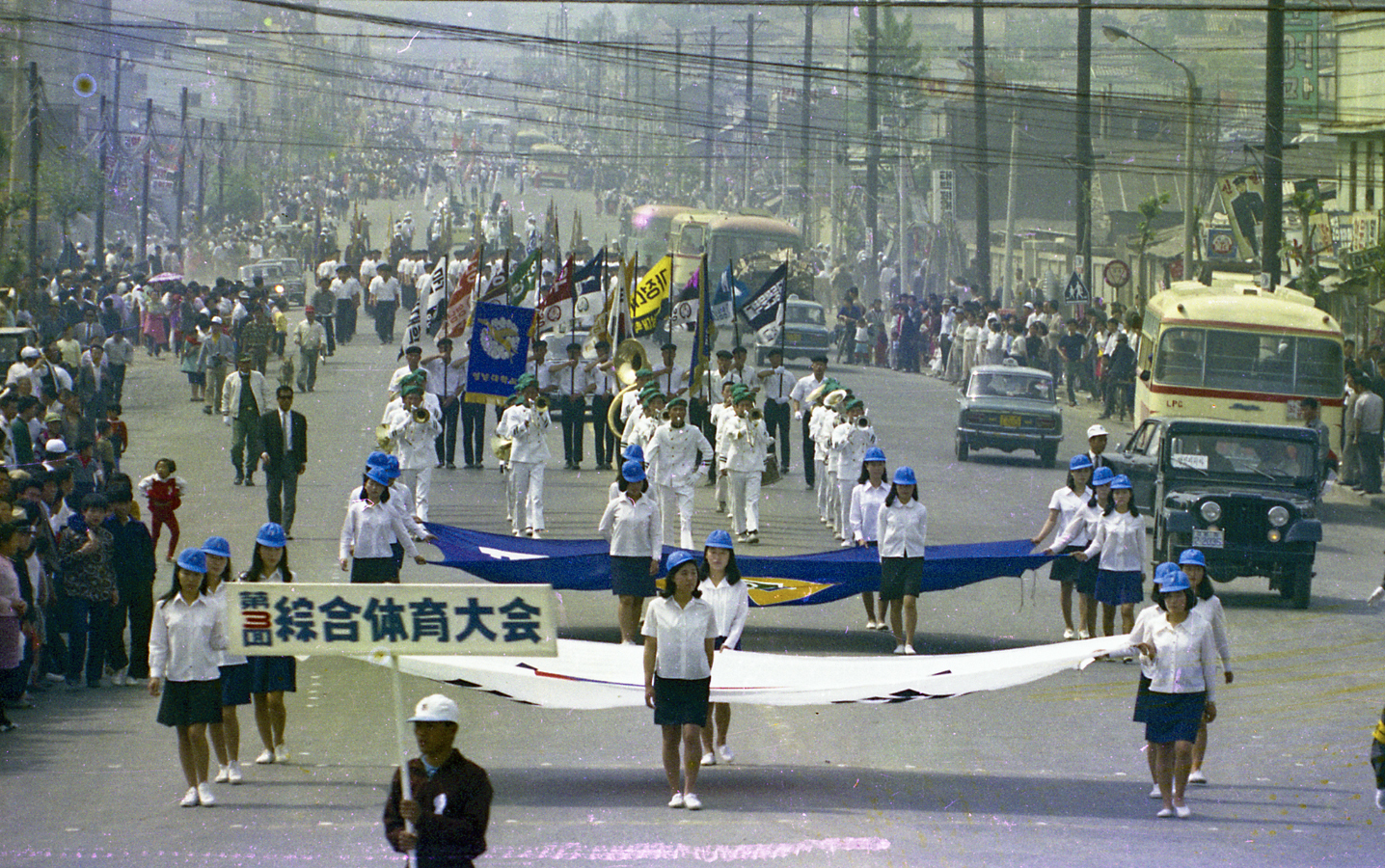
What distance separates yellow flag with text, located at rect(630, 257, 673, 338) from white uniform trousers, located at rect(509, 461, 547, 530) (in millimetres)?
7400

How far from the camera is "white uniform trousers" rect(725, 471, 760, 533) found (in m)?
20.0

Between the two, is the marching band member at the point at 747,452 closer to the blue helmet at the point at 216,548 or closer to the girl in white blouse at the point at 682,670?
the girl in white blouse at the point at 682,670

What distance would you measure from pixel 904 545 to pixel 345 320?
101ft

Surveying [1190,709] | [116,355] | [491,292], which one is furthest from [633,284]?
[1190,709]

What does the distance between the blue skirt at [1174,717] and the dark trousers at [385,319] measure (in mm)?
35637

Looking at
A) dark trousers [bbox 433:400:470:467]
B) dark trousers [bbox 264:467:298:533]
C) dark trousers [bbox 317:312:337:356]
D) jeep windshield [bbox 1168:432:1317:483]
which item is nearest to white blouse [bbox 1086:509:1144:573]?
jeep windshield [bbox 1168:432:1317:483]

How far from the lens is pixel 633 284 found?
28609 millimetres

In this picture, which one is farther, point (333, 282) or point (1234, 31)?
point (1234, 31)

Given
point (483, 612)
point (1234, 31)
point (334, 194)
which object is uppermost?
point (1234, 31)

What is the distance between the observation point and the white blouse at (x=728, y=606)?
11453mm

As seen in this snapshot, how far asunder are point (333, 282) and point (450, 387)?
19150mm

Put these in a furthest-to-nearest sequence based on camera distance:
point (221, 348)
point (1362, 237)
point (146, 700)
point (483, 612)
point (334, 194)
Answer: point (334, 194) → point (1362, 237) → point (221, 348) → point (146, 700) → point (483, 612)

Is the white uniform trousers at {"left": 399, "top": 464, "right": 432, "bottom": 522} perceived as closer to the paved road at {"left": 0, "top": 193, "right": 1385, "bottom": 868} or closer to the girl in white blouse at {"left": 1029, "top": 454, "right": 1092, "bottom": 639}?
the paved road at {"left": 0, "top": 193, "right": 1385, "bottom": 868}

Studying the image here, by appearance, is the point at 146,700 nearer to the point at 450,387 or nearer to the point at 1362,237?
the point at 450,387
